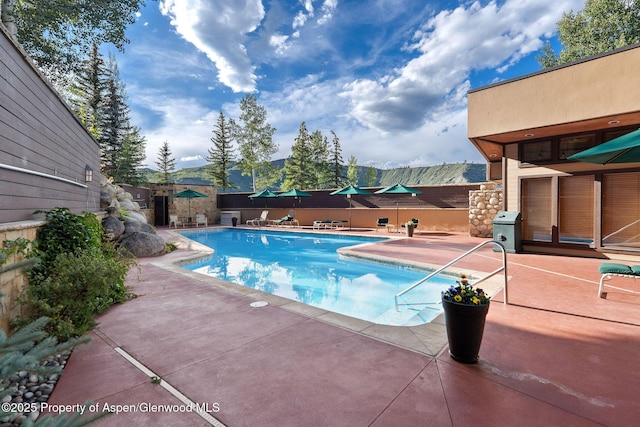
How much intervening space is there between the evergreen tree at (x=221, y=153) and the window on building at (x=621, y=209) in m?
29.7

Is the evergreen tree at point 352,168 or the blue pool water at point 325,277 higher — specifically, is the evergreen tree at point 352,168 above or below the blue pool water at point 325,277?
above

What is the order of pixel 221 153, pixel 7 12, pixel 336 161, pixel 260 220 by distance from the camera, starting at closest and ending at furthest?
pixel 7 12 → pixel 260 220 → pixel 221 153 → pixel 336 161

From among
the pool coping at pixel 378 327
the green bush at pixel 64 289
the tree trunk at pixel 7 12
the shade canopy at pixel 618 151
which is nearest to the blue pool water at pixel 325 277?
the pool coping at pixel 378 327

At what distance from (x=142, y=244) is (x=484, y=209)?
11963 mm

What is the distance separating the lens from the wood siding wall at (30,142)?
10.4ft

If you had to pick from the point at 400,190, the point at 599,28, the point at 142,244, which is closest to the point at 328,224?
the point at 400,190

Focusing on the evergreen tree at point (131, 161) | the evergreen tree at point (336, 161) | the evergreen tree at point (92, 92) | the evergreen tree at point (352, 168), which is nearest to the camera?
the evergreen tree at point (92, 92)

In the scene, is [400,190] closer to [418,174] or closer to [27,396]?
[27,396]

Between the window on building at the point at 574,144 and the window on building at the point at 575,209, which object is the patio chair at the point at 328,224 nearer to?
the window on building at the point at 575,209

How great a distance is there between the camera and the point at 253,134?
27078 millimetres

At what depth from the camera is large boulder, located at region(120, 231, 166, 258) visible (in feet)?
26.7

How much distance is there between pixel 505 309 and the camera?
385 centimetres

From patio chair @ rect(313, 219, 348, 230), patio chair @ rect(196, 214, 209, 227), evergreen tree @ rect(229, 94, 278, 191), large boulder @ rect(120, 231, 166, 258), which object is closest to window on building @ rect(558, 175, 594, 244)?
patio chair @ rect(313, 219, 348, 230)

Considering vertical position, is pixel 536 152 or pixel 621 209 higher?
pixel 536 152
